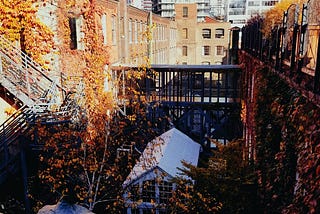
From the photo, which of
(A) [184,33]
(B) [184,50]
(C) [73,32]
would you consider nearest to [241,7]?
(A) [184,33]

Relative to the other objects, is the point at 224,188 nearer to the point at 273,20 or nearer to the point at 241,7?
the point at 273,20

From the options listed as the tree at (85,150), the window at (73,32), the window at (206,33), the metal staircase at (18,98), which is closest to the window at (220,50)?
the window at (206,33)

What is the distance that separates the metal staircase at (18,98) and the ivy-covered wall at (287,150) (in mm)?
6456

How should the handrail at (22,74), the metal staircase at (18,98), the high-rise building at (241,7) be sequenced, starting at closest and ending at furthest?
the metal staircase at (18,98) → the handrail at (22,74) → the high-rise building at (241,7)

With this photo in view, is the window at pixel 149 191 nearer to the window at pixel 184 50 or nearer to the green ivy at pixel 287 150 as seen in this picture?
the green ivy at pixel 287 150

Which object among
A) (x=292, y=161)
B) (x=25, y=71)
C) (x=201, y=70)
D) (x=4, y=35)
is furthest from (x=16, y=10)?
(x=292, y=161)

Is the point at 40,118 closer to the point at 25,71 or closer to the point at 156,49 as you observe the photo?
the point at 25,71

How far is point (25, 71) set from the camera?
10.5 metres

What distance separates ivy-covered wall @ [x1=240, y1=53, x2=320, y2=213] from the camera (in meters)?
3.21

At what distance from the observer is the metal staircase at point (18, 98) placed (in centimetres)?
863

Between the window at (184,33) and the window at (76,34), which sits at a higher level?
the window at (184,33)

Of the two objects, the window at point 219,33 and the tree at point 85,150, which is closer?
the tree at point 85,150

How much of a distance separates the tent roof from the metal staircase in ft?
11.2

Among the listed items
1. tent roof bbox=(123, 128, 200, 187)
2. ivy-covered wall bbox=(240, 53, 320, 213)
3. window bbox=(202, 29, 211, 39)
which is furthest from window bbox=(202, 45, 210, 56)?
ivy-covered wall bbox=(240, 53, 320, 213)
